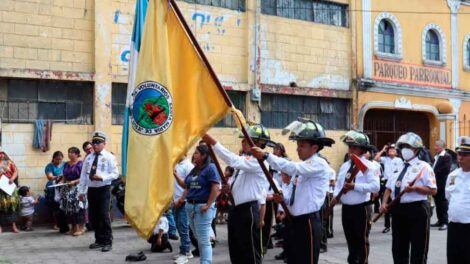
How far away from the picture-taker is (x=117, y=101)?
1428cm

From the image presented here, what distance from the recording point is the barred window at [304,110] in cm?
1697

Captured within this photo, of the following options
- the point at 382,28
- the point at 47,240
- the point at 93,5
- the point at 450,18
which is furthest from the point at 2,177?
the point at 450,18

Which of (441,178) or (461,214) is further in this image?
(441,178)

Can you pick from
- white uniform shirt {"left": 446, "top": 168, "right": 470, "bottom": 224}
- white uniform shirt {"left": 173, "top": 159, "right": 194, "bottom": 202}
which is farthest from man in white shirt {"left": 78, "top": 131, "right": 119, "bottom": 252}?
white uniform shirt {"left": 446, "top": 168, "right": 470, "bottom": 224}

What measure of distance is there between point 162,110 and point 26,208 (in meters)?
8.09

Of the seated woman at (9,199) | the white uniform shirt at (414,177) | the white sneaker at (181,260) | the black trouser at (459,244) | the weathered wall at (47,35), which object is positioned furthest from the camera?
the weathered wall at (47,35)

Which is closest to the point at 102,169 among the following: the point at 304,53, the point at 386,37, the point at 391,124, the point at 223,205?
the point at 223,205

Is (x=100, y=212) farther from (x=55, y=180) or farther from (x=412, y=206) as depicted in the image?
(x=412, y=206)

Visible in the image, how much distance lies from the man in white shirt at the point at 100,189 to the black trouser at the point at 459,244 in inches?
231

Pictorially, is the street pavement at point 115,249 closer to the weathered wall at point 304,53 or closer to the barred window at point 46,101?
the barred window at point 46,101

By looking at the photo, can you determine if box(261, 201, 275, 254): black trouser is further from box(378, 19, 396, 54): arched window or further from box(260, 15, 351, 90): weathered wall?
box(378, 19, 396, 54): arched window

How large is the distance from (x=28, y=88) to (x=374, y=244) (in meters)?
7.96

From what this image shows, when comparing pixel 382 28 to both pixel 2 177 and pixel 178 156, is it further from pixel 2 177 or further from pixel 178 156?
pixel 178 156

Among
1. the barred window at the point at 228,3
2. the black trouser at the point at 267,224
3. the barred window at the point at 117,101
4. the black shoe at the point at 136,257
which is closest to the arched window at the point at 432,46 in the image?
the barred window at the point at 228,3
